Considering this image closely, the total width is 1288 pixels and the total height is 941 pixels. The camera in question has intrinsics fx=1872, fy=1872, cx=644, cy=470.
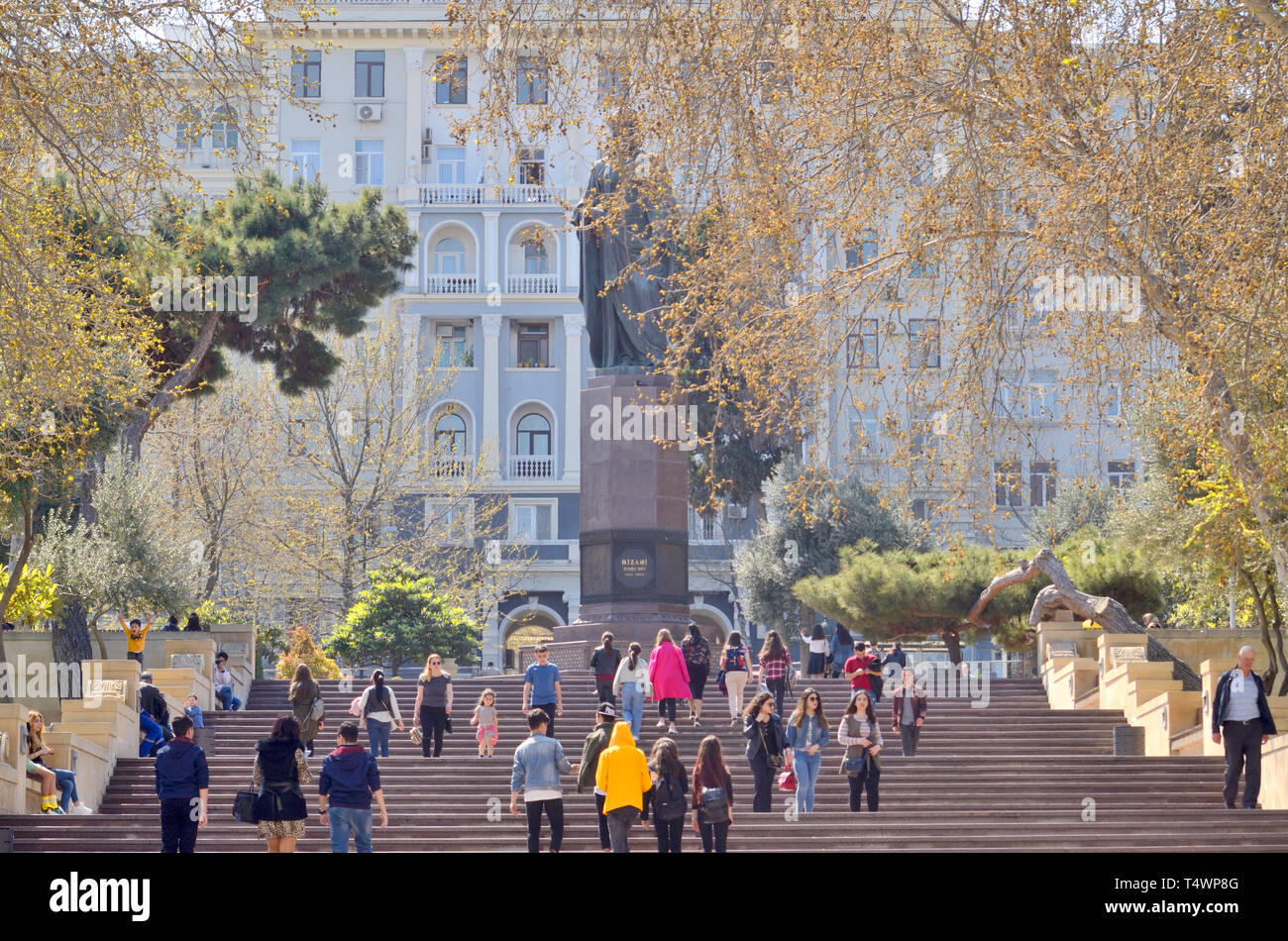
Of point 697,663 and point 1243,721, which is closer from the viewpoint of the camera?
point 1243,721

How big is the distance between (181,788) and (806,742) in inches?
242

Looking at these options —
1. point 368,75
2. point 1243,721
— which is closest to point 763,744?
point 1243,721

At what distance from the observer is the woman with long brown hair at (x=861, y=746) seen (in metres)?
18.2

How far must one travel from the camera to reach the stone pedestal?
2880cm

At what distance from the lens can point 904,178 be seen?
18484 mm

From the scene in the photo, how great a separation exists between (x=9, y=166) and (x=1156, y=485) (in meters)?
20.1

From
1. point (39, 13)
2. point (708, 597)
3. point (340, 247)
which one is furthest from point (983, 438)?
point (708, 597)

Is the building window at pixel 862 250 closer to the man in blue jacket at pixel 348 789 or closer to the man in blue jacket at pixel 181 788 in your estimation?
the man in blue jacket at pixel 348 789

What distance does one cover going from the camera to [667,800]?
15.2 meters

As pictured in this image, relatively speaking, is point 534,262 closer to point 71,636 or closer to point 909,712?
point 71,636

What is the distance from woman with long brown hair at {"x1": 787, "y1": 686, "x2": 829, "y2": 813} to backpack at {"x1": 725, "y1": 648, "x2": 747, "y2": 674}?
5315 mm

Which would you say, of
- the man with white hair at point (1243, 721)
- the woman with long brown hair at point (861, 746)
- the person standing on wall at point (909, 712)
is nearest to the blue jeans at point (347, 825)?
the woman with long brown hair at point (861, 746)

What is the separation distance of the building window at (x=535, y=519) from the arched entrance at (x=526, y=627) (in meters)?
2.44

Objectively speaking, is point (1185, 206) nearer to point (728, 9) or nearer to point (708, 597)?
point (728, 9)
